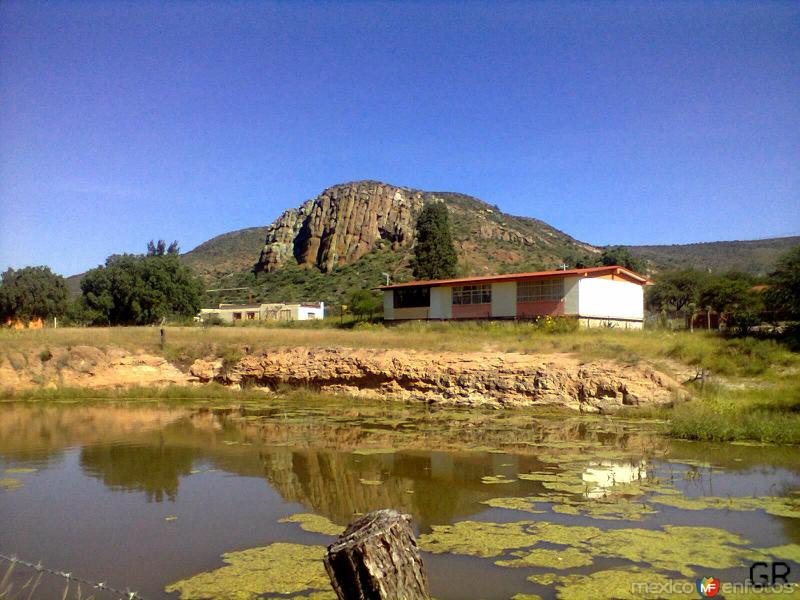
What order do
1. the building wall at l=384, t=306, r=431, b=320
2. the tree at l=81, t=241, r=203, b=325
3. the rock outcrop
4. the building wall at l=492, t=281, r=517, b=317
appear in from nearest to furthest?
the building wall at l=492, t=281, r=517, b=317 < the building wall at l=384, t=306, r=431, b=320 < the tree at l=81, t=241, r=203, b=325 < the rock outcrop

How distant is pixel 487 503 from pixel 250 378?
17742 millimetres

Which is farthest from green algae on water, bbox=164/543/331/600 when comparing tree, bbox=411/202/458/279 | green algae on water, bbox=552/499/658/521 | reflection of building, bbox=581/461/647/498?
tree, bbox=411/202/458/279

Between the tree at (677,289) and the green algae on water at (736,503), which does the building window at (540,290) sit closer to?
the tree at (677,289)

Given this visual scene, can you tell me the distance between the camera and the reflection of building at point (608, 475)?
38.4ft

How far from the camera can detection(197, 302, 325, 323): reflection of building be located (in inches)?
2292

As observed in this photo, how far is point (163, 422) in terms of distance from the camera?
20.4 meters

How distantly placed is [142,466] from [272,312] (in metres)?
46.4

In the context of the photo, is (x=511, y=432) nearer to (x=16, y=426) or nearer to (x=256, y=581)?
(x=256, y=581)

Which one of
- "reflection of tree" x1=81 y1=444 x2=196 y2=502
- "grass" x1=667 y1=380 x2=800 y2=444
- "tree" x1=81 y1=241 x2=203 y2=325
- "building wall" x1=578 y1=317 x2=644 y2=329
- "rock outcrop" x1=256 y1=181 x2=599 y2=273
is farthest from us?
"rock outcrop" x1=256 y1=181 x2=599 y2=273

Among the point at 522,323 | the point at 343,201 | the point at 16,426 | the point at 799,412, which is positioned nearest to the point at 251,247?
the point at 343,201

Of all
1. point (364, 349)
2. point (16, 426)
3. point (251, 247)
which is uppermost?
point (251, 247)

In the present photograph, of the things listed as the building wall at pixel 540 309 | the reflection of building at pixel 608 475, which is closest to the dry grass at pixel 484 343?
the building wall at pixel 540 309

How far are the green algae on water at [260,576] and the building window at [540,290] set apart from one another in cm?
2678

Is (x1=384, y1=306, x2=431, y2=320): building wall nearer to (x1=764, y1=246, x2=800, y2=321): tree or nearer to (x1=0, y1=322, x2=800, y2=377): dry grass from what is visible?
(x1=0, y1=322, x2=800, y2=377): dry grass
